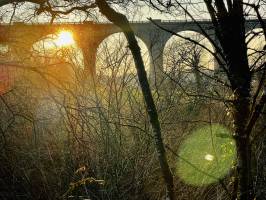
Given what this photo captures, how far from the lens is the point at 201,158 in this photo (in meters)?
5.43

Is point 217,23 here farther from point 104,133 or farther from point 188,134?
point 188,134

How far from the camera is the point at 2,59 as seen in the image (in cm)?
633

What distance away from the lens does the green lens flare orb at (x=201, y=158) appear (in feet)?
14.7

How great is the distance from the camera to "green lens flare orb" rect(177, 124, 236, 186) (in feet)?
14.7

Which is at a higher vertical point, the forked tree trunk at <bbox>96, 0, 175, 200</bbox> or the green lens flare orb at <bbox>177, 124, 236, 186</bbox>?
the forked tree trunk at <bbox>96, 0, 175, 200</bbox>

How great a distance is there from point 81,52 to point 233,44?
418 centimetres

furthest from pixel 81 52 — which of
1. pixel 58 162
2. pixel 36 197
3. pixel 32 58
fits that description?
pixel 36 197

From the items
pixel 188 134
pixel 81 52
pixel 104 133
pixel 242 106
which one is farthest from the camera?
pixel 81 52

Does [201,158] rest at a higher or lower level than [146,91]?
lower

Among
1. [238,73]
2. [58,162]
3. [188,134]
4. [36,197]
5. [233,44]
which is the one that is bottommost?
[36,197]

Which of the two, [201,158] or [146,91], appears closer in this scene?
[146,91]

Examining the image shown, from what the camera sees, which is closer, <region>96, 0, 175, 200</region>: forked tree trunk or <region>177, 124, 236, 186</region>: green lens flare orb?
<region>96, 0, 175, 200</region>: forked tree trunk

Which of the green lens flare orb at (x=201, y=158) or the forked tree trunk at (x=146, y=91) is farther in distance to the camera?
the green lens flare orb at (x=201, y=158)

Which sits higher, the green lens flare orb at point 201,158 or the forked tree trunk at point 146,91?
the forked tree trunk at point 146,91
